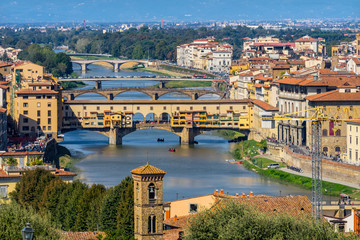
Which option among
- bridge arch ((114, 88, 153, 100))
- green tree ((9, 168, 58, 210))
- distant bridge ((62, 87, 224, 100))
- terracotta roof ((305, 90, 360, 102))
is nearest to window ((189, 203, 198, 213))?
green tree ((9, 168, 58, 210))

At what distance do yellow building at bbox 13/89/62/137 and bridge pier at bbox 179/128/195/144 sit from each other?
6.70 m

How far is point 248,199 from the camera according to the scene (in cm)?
2588

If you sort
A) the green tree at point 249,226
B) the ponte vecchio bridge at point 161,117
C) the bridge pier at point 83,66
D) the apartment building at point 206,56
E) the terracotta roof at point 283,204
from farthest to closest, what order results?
the bridge pier at point 83,66 → the apartment building at point 206,56 → the ponte vecchio bridge at point 161,117 → the terracotta roof at point 283,204 → the green tree at point 249,226

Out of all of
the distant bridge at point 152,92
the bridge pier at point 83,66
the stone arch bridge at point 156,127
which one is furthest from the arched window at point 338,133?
the bridge pier at point 83,66

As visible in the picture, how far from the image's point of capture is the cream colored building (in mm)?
44406

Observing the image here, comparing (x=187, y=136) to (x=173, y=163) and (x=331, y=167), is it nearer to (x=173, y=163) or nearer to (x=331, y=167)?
(x=173, y=163)

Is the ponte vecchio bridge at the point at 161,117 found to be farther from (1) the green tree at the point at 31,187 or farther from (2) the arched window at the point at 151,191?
(2) the arched window at the point at 151,191

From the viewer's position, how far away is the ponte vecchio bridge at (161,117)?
→ 203 feet

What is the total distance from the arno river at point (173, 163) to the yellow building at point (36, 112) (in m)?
1.37

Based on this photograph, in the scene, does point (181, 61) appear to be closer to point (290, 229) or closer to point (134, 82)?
point (134, 82)

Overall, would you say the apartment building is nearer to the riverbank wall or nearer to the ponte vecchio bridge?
the ponte vecchio bridge

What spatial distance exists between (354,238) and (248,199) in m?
6.20

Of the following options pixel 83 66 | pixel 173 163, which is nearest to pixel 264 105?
pixel 173 163

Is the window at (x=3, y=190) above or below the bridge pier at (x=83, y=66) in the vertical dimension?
below
